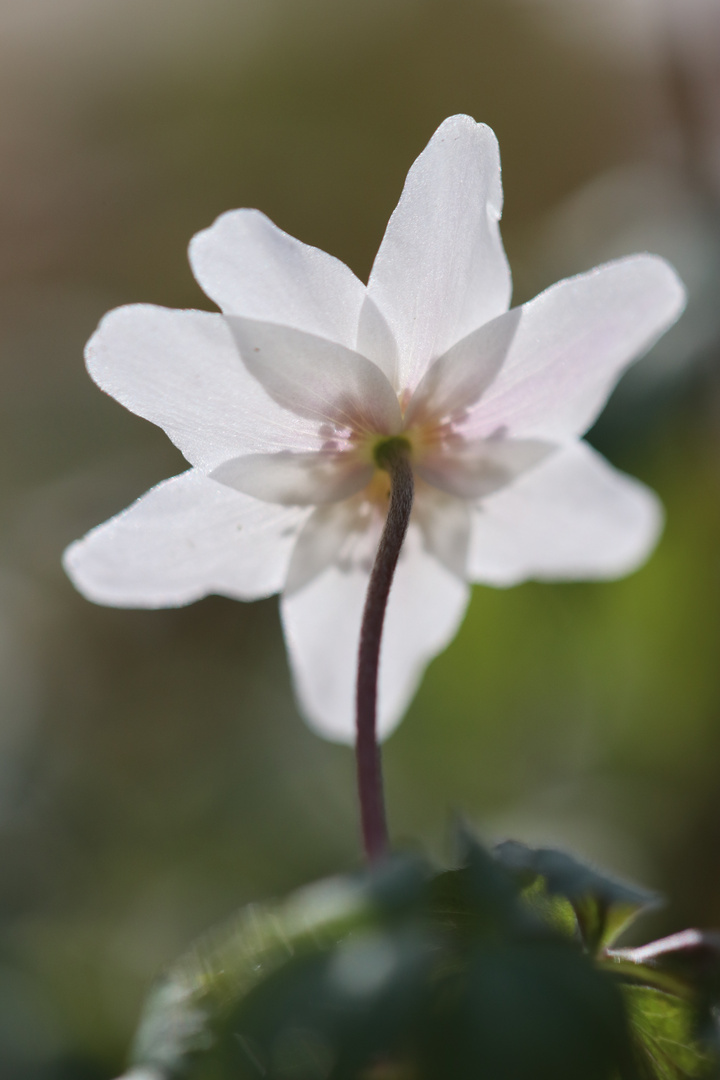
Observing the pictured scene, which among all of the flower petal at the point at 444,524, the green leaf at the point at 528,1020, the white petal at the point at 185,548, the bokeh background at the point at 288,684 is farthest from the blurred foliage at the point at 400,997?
the bokeh background at the point at 288,684

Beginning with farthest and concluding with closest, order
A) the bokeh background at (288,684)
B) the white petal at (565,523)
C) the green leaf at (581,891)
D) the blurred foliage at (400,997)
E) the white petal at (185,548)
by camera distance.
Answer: the bokeh background at (288,684) → the white petal at (565,523) → the white petal at (185,548) → the green leaf at (581,891) → the blurred foliage at (400,997)

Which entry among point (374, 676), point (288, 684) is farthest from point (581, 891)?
point (288, 684)

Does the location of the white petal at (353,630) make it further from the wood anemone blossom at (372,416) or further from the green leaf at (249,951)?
the green leaf at (249,951)

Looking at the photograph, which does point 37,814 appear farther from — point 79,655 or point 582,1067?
point 582,1067

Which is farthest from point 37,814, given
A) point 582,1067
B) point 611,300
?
point 582,1067

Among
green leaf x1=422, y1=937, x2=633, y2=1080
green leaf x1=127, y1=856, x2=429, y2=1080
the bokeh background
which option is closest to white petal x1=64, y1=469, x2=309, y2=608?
green leaf x1=127, y1=856, x2=429, y2=1080
